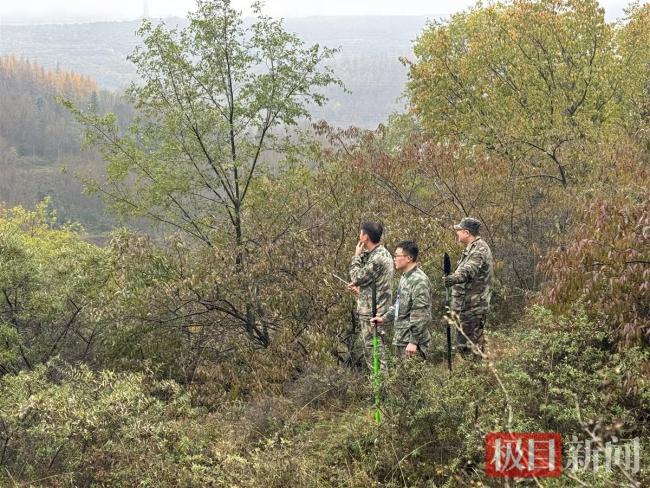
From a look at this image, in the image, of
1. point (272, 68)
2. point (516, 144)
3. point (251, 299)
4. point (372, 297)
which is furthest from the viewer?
point (272, 68)

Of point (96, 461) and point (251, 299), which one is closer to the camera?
point (96, 461)

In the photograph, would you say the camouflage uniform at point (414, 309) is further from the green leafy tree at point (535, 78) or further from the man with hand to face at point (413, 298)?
the green leafy tree at point (535, 78)

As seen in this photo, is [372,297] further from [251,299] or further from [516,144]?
[516,144]

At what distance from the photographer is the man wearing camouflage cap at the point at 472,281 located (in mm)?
6402

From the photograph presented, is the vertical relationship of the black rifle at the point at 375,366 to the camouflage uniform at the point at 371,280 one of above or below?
below

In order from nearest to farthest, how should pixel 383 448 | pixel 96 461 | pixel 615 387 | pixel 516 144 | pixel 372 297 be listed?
pixel 615 387 < pixel 383 448 < pixel 96 461 < pixel 372 297 < pixel 516 144

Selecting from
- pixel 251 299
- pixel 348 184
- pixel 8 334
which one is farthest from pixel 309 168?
pixel 8 334

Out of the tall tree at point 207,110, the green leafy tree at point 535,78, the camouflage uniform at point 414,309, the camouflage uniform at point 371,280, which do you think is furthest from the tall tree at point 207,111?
the camouflage uniform at point 414,309

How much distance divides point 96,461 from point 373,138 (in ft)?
28.1

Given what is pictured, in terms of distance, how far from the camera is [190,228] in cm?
1273
